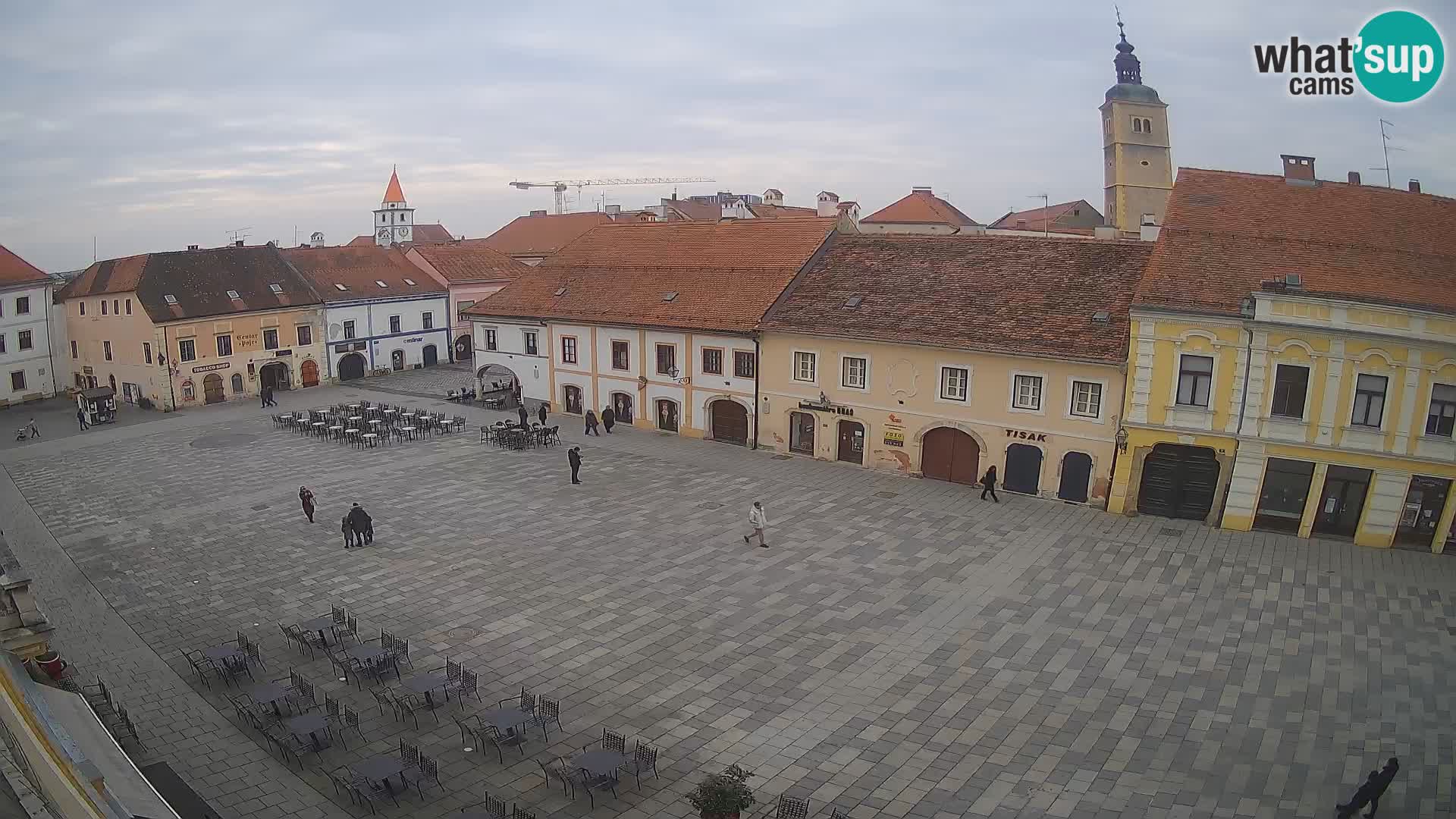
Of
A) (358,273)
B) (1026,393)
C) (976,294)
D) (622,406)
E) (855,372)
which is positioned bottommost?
(622,406)

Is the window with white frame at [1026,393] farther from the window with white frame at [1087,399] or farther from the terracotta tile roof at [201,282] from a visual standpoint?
the terracotta tile roof at [201,282]

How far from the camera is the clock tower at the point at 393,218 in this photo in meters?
111

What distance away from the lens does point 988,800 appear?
45.2 ft

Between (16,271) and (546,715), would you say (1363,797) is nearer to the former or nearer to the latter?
(546,715)

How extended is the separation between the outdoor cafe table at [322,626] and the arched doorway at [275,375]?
114 ft

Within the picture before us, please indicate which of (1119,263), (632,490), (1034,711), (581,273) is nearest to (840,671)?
(1034,711)

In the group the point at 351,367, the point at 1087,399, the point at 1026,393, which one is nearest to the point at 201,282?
the point at 351,367

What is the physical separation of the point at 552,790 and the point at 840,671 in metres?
6.22

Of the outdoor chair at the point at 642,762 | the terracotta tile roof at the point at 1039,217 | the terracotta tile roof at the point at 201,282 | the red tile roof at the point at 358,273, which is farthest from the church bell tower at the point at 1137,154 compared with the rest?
the outdoor chair at the point at 642,762

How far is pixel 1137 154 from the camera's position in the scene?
219 feet

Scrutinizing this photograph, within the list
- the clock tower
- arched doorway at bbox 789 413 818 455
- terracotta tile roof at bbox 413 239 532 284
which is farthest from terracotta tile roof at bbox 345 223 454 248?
arched doorway at bbox 789 413 818 455

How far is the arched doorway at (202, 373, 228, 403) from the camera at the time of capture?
156ft

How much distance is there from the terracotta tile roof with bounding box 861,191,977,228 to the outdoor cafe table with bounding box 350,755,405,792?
192ft

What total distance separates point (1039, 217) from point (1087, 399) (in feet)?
186
